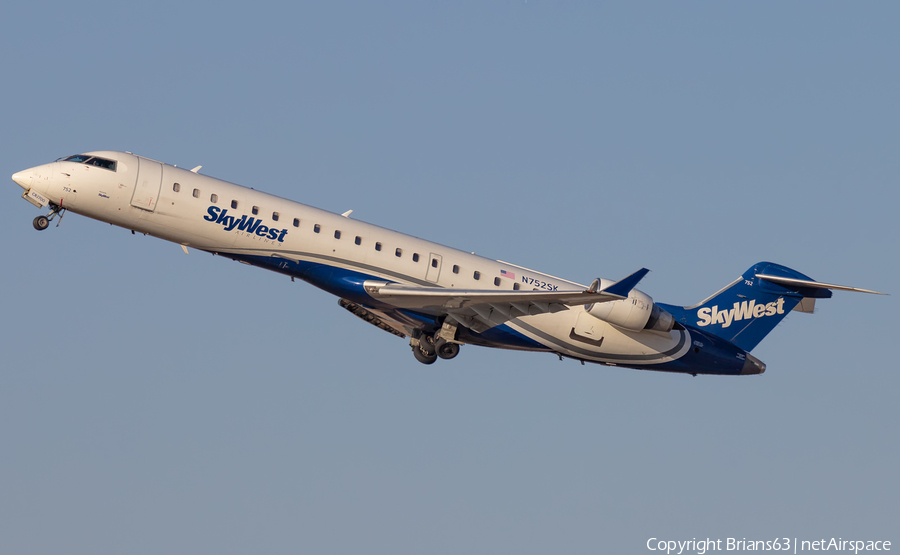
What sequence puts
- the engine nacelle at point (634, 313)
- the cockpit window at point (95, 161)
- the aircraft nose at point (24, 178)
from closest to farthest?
the aircraft nose at point (24, 178), the cockpit window at point (95, 161), the engine nacelle at point (634, 313)

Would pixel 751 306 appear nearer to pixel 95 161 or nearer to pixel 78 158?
pixel 95 161

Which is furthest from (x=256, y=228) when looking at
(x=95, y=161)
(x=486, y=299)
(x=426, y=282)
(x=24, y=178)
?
(x=486, y=299)

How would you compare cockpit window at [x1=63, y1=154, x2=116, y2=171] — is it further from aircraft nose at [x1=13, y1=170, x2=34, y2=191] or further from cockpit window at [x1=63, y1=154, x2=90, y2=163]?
aircraft nose at [x1=13, y1=170, x2=34, y2=191]

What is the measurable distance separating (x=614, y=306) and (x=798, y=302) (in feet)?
21.5

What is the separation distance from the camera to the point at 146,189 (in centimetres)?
2708

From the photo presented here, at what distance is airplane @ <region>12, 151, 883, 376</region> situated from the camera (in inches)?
1066

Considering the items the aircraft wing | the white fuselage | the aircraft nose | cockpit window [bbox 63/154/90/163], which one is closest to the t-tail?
the white fuselage

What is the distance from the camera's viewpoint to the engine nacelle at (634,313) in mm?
29688

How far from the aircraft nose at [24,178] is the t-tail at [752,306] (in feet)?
58.5

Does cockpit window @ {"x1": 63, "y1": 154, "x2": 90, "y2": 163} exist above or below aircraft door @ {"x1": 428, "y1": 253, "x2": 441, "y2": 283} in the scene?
above

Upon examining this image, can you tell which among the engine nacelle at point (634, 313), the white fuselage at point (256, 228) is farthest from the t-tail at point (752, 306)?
the white fuselage at point (256, 228)

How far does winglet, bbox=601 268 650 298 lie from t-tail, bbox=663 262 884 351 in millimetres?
6771

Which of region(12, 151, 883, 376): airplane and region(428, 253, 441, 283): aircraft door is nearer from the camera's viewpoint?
region(12, 151, 883, 376): airplane

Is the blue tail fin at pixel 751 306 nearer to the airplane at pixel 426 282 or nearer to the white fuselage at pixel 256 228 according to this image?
the airplane at pixel 426 282
